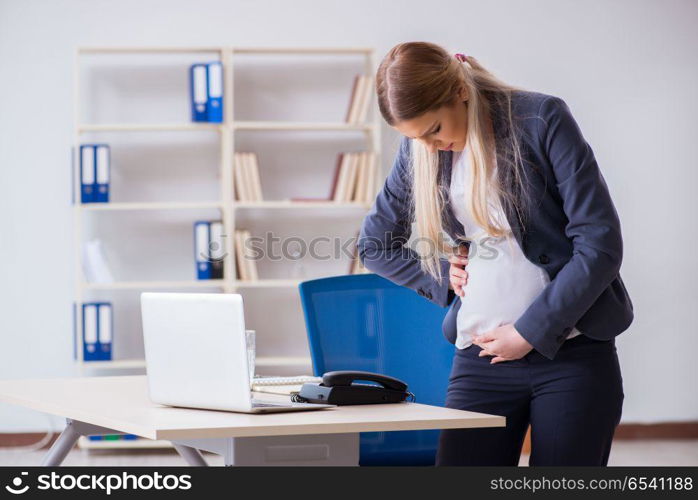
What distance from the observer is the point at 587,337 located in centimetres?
158

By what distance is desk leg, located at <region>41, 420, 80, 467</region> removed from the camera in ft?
6.27

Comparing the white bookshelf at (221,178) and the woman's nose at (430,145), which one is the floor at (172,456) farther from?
the woman's nose at (430,145)

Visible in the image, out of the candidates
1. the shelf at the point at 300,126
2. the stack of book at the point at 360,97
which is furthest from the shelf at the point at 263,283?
the stack of book at the point at 360,97

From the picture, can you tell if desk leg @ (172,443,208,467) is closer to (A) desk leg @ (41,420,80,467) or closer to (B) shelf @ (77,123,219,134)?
(A) desk leg @ (41,420,80,467)

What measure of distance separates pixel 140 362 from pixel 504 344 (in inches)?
122

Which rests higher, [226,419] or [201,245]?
[226,419]

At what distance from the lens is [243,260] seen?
4.45 metres

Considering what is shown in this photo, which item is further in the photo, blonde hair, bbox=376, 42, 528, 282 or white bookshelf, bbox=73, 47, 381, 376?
white bookshelf, bbox=73, 47, 381, 376

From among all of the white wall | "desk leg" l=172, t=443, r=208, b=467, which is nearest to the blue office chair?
"desk leg" l=172, t=443, r=208, b=467

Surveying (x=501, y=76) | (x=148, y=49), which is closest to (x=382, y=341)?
(x=148, y=49)

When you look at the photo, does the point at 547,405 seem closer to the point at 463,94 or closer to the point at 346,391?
the point at 346,391

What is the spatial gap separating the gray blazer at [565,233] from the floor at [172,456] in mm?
2810

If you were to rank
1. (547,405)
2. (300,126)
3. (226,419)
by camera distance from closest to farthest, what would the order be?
(226,419) → (547,405) → (300,126)

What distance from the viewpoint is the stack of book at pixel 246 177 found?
445 centimetres
